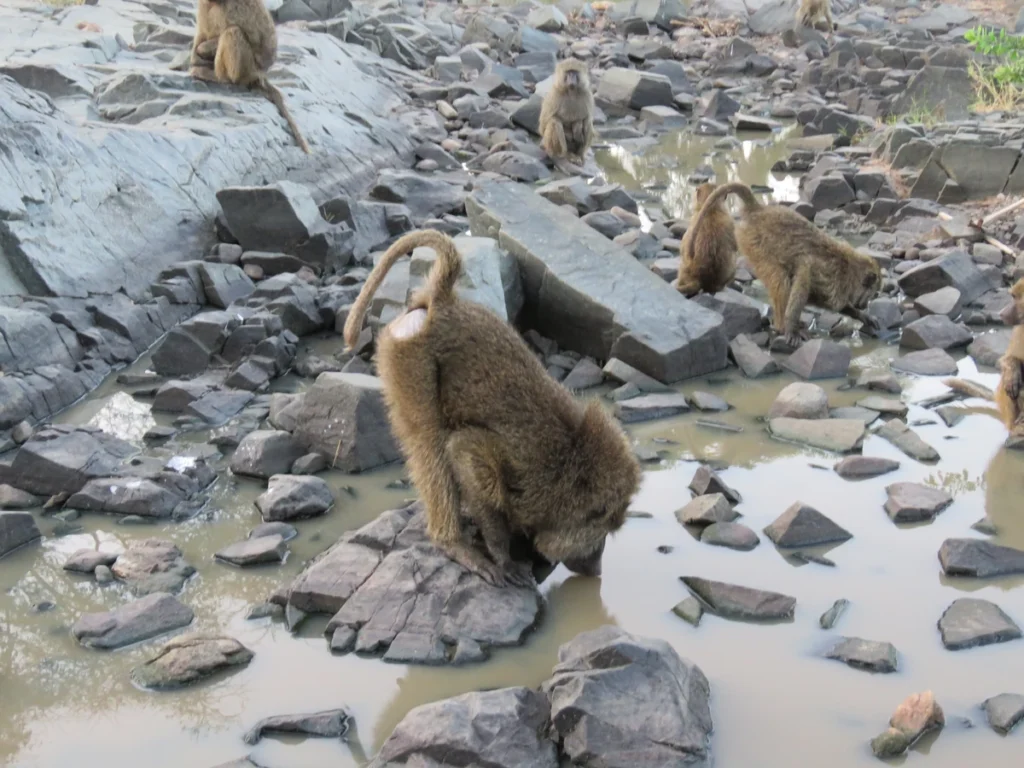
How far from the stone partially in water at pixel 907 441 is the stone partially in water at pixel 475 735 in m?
3.27

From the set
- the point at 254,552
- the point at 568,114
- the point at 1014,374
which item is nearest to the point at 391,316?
the point at 254,552

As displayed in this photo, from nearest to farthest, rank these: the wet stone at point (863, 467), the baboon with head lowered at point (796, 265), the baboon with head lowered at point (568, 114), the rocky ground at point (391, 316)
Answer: the rocky ground at point (391, 316)
the wet stone at point (863, 467)
the baboon with head lowered at point (796, 265)
the baboon with head lowered at point (568, 114)

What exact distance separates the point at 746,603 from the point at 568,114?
9.50 m

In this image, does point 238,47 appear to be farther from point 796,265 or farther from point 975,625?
point 975,625

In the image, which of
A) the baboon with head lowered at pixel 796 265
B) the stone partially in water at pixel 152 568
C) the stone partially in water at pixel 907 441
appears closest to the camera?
the stone partially in water at pixel 152 568

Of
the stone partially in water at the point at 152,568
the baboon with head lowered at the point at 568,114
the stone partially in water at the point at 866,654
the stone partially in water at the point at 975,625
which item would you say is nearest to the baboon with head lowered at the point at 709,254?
the stone partially in water at the point at 975,625

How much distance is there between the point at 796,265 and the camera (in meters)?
7.79

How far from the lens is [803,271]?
772 centimetres

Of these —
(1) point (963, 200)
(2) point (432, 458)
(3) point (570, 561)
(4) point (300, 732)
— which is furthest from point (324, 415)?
(1) point (963, 200)

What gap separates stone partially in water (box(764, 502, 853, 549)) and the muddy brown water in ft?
0.27

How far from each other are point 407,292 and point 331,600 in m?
3.19

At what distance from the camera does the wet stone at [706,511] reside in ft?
17.3

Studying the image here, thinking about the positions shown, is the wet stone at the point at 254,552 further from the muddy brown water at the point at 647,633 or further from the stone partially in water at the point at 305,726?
the stone partially in water at the point at 305,726

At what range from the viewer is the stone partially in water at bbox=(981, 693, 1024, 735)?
3840 millimetres
